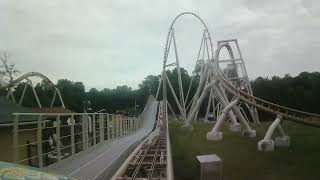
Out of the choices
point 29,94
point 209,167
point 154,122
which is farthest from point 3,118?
point 29,94

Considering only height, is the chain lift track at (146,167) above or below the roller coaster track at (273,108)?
below

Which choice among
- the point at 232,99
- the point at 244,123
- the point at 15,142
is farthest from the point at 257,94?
the point at 15,142

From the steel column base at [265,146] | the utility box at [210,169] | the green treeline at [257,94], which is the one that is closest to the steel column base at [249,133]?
the steel column base at [265,146]

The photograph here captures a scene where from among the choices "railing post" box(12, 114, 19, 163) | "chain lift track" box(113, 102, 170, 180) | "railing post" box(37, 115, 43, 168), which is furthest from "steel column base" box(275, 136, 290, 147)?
"railing post" box(12, 114, 19, 163)

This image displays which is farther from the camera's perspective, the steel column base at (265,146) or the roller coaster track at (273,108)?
the roller coaster track at (273,108)

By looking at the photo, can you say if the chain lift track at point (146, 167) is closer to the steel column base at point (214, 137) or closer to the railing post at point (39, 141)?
the railing post at point (39, 141)

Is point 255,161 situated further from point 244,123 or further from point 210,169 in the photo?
point 244,123

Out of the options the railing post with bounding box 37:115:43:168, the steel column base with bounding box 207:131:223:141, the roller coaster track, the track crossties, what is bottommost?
the track crossties

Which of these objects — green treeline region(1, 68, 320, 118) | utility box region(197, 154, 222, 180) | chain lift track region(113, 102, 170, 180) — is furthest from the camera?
green treeline region(1, 68, 320, 118)

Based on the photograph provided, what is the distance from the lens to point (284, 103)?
246ft

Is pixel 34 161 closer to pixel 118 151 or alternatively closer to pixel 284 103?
pixel 118 151

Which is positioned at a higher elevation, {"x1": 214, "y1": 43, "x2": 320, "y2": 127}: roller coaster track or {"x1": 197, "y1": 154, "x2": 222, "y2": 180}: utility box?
{"x1": 214, "y1": 43, "x2": 320, "y2": 127}: roller coaster track

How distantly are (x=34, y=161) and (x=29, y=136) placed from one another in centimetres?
155

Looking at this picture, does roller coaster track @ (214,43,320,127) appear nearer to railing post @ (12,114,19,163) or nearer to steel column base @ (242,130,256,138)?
steel column base @ (242,130,256,138)
